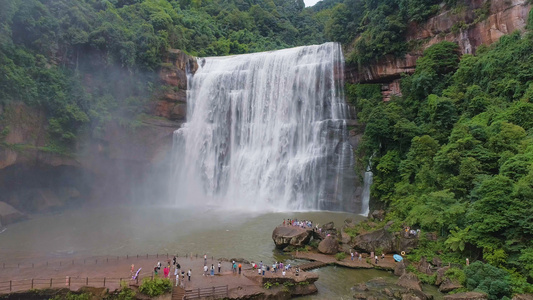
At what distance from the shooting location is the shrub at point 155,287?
45.8ft

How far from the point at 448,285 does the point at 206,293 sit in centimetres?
1030

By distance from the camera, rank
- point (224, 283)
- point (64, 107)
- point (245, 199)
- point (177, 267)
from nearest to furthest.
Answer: point (224, 283), point (177, 267), point (64, 107), point (245, 199)

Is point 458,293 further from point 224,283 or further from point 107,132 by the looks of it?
point 107,132

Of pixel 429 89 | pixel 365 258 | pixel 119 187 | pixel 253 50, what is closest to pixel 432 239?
pixel 365 258

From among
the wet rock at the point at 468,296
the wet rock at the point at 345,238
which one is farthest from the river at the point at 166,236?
the wet rock at the point at 345,238

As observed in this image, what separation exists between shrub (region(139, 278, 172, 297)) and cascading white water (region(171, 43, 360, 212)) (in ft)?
61.5

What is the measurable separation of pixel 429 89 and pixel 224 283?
941 inches

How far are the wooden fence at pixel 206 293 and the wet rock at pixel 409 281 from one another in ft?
25.7

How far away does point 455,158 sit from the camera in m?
20.0

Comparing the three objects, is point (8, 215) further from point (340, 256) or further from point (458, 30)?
point (458, 30)

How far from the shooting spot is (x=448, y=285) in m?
15.4

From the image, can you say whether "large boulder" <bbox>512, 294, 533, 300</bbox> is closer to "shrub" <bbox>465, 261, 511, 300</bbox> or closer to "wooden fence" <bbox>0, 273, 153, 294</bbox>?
"shrub" <bbox>465, 261, 511, 300</bbox>

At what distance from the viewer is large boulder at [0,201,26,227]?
27.6 m

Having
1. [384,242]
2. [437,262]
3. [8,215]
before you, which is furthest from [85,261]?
[437,262]
